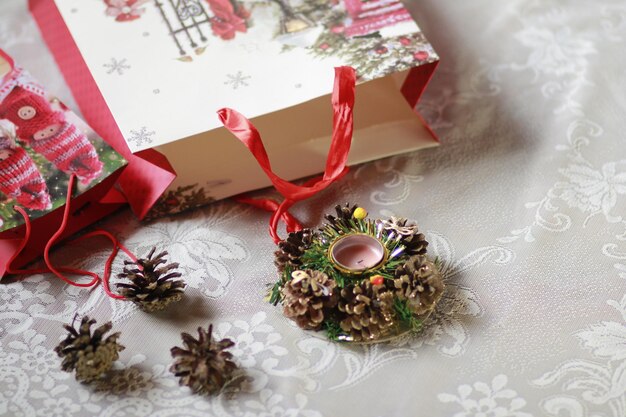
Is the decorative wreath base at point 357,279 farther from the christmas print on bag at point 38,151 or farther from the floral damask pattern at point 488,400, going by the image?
the christmas print on bag at point 38,151

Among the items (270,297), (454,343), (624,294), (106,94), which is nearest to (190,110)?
(106,94)

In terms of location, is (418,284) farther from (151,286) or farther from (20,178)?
(20,178)

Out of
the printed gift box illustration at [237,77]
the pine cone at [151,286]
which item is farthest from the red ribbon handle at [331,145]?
the pine cone at [151,286]

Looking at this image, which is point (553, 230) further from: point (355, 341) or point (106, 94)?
point (106, 94)

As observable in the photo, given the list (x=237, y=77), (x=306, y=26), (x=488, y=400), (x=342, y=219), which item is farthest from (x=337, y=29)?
(x=488, y=400)

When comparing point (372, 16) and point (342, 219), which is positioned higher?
point (372, 16)

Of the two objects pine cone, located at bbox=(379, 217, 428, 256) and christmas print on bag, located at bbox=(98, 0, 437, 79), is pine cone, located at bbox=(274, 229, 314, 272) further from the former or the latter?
christmas print on bag, located at bbox=(98, 0, 437, 79)

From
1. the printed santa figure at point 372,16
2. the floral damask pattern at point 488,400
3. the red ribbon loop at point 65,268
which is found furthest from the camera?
the printed santa figure at point 372,16
